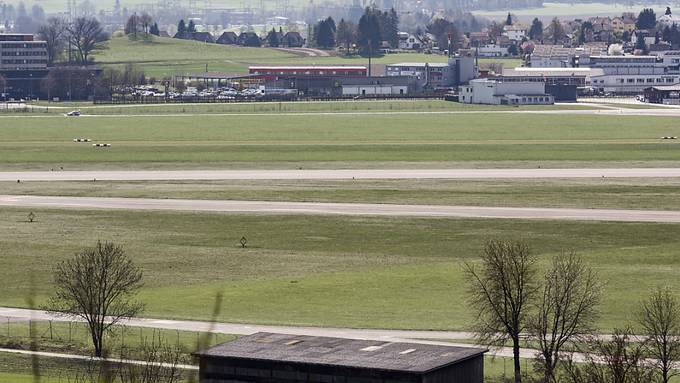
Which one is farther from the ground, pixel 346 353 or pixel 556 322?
pixel 346 353

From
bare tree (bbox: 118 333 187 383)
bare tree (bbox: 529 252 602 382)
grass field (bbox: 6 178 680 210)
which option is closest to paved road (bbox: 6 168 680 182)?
grass field (bbox: 6 178 680 210)

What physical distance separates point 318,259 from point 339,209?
20394mm

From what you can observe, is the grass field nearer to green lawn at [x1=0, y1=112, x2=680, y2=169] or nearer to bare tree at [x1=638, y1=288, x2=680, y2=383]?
green lawn at [x1=0, y1=112, x2=680, y2=169]

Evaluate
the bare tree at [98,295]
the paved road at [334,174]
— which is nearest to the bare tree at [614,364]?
the bare tree at [98,295]

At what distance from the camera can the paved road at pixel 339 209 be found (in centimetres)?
10375

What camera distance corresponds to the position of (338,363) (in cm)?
4944

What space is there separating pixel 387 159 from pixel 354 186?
2550cm

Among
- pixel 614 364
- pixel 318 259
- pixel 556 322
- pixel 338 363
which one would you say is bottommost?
pixel 318 259

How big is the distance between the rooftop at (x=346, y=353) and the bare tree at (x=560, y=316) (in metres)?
6.18

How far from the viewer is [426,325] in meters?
69.0

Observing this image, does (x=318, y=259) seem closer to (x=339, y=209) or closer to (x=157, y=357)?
(x=339, y=209)

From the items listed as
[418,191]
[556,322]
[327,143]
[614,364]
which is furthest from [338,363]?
[327,143]

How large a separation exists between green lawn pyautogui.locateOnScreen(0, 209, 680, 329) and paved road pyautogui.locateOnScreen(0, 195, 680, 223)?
8.60 feet

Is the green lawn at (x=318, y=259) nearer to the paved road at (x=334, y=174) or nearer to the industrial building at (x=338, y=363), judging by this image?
the industrial building at (x=338, y=363)
